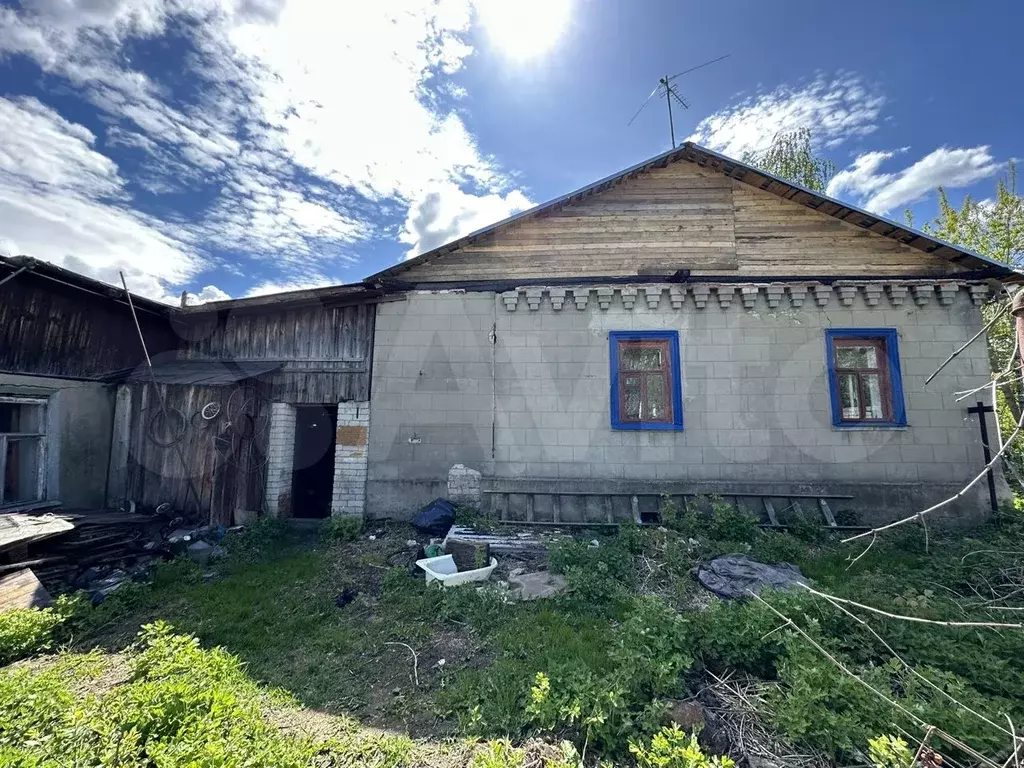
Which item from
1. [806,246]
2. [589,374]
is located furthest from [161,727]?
[806,246]

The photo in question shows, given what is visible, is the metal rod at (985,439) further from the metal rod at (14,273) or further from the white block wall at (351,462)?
the metal rod at (14,273)

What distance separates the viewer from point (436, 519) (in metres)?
7.63

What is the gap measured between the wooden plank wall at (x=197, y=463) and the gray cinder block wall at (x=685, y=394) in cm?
226

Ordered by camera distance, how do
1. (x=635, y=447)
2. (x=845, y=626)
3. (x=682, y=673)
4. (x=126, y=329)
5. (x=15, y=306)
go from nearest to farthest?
(x=682, y=673) < (x=845, y=626) < (x=15, y=306) < (x=635, y=447) < (x=126, y=329)

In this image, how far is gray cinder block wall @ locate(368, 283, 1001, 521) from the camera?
26.5 ft

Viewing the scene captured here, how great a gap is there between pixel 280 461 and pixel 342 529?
6.17 ft

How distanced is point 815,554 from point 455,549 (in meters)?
5.26

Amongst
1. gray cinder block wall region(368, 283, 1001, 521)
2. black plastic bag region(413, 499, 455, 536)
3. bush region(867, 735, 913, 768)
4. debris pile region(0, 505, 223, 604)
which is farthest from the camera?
gray cinder block wall region(368, 283, 1001, 521)

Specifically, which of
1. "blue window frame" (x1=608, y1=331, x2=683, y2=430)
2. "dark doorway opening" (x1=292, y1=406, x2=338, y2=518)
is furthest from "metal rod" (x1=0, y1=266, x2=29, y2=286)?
"blue window frame" (x1=608, y1=331, x2=683, y2=430)

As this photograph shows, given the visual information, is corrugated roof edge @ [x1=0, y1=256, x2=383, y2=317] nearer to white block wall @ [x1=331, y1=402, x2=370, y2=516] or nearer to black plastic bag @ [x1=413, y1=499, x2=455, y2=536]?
white block wall @ [x1=331, y1=402, x2=370, y2=516]

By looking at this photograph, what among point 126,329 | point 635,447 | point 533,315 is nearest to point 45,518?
point 126,329

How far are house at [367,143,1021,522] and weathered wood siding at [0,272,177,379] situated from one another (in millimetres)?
4984

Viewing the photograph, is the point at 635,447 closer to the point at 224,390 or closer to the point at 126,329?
the point at 224,390

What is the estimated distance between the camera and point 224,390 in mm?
8406
